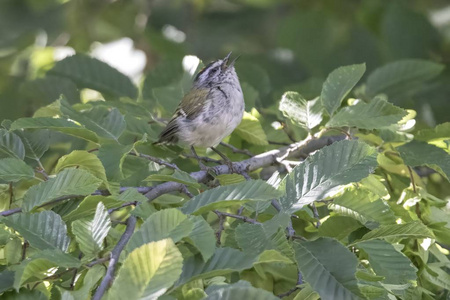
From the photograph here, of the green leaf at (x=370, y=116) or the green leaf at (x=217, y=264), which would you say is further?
the green leaf at (x=370, y=116)

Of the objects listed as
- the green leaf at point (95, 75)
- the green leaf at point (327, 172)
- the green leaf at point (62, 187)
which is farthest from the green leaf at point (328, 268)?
the green leaf at point (95, 75)

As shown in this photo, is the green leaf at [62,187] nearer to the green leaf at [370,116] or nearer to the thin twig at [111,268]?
the thin twig at [111,268]

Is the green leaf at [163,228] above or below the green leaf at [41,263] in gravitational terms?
above

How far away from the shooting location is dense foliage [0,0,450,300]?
5.97ft

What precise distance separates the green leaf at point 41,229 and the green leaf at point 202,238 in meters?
0.35

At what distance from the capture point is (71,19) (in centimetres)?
585

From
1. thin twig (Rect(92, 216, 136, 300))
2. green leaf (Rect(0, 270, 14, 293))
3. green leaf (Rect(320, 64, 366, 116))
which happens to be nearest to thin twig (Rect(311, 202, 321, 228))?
green leaf (Rect(320, 64, 366, 116))

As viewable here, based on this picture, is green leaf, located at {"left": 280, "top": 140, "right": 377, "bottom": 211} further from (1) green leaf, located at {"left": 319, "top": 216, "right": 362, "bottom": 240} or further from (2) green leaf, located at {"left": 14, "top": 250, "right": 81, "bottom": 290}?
(2) green leaf, located at {"left": 14, "top": 250, "right": 81, "bottom": 290}

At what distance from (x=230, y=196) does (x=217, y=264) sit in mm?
205

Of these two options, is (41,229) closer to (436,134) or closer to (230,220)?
(230,220)

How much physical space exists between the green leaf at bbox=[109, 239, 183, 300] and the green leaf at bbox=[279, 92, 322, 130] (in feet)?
4.55

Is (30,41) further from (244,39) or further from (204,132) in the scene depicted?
(204,132)

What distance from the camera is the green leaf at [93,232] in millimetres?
1891

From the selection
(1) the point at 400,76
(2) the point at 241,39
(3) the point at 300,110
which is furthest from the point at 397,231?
(2) the point at 241,39
